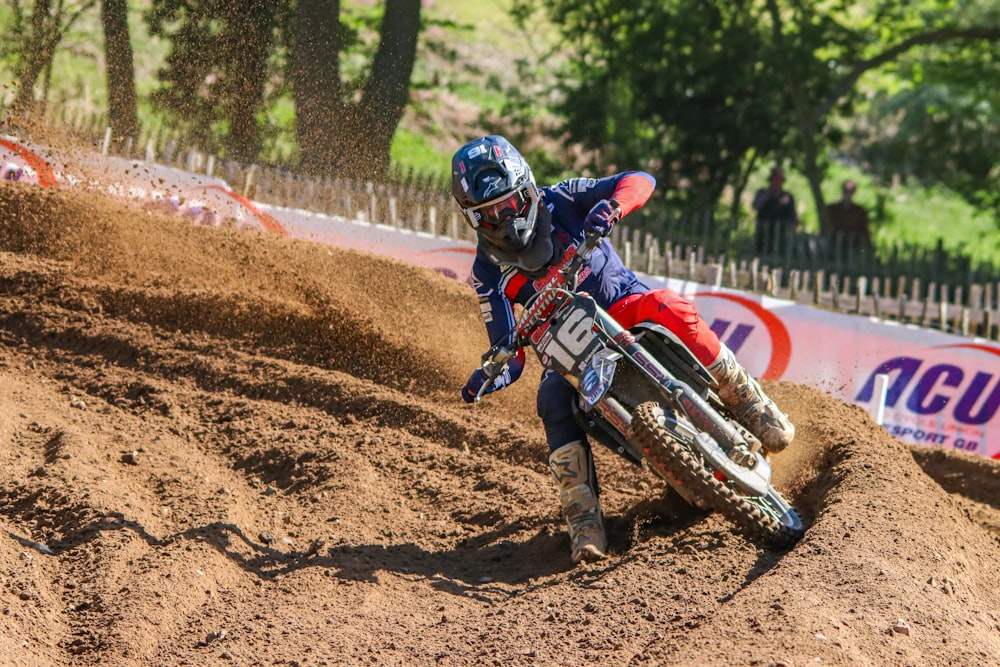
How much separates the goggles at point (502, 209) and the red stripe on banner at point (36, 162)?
6501mm

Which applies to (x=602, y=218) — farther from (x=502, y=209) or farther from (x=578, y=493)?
(x=578, y=493)

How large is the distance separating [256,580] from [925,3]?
20.2m

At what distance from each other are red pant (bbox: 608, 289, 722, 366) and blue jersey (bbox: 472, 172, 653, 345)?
0.63ft

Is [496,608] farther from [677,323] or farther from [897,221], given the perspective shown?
[897,221]

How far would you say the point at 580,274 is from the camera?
574 cm

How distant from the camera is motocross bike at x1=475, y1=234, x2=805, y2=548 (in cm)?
507

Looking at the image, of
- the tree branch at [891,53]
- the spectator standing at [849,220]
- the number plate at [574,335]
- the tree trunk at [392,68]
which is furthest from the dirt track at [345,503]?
the tree branch at [891,53]

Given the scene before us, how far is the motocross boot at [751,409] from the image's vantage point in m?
5.71

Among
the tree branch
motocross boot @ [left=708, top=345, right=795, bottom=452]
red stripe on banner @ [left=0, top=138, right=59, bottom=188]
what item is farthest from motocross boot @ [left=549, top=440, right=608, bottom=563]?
the tree branch

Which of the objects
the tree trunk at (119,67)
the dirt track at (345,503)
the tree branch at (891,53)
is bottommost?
the dirt track at (345,503)

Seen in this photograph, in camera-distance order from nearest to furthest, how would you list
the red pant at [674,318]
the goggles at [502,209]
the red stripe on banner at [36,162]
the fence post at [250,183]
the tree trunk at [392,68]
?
1. the goggles at [502,209]
2. the red pant at [674,318]
3. the red stripe on banner at [36,162]
4. the fence post at [250,183]
5. the tree trunk at [392,68]

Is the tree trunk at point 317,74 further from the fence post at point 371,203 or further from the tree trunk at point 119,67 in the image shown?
the tree trunk at point 119,67

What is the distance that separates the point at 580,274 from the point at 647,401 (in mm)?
838

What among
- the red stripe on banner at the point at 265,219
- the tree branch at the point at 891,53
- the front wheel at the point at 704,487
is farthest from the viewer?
the tree branch at the point at 891,53
